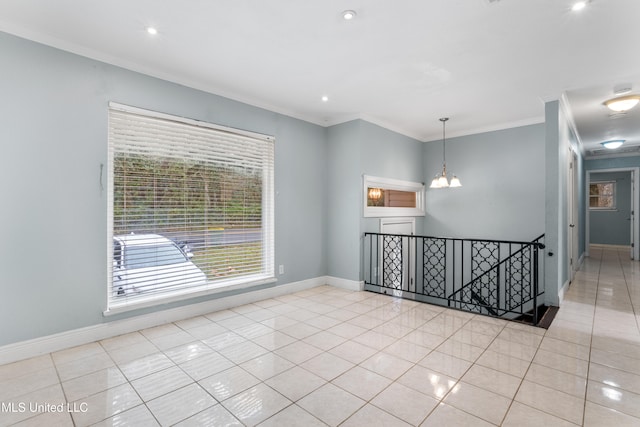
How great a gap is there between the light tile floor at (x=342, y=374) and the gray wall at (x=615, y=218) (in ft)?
24.6

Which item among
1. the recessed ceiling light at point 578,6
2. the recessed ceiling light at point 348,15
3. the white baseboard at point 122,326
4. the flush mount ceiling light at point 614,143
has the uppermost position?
the recessed ceiling light at point 348,15

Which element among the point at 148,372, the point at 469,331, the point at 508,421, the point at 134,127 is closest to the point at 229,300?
the point at 148,372

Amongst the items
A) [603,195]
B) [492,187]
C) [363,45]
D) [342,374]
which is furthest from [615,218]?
[342,374]

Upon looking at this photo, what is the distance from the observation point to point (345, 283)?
4.77m

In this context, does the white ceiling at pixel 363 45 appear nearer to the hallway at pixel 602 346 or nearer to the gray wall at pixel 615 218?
the hallway at pixel 602 346

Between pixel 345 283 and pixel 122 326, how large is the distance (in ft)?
9.67

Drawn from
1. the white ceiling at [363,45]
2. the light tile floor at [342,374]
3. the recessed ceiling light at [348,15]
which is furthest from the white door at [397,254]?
the recessed ceiling light at [348,15]

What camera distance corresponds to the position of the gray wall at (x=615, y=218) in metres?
8.85

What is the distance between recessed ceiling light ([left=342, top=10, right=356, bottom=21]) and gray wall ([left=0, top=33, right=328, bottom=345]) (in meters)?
2.14

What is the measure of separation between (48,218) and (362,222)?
3.65m

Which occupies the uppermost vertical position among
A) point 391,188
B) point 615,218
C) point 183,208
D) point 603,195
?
point 603,195

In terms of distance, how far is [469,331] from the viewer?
3111mm

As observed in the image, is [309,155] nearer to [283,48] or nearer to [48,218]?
[283,48]

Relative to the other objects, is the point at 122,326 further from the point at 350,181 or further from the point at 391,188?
the point at 391,188
